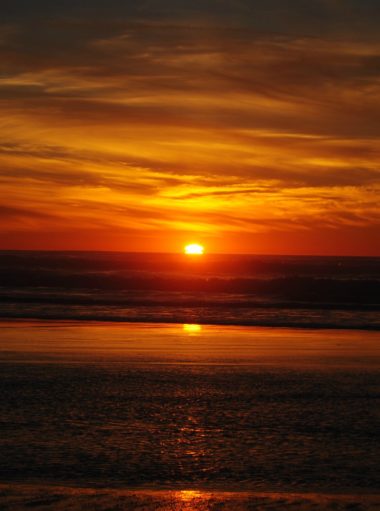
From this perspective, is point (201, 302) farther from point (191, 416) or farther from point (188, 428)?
point (188, 428)

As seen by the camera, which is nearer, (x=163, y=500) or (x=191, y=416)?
(x=163, y=500)

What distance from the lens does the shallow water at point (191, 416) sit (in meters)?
6.58

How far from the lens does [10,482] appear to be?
618cm

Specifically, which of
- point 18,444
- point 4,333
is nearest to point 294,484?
point 18,444

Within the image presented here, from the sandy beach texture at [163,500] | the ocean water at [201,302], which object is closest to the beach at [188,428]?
the sandy beach texture at [163,500]

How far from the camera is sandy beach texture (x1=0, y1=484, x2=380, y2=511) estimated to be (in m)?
5.60

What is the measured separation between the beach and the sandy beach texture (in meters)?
0.02

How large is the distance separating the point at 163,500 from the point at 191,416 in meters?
3.26

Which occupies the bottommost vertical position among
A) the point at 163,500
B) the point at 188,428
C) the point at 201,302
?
the point at 163,500

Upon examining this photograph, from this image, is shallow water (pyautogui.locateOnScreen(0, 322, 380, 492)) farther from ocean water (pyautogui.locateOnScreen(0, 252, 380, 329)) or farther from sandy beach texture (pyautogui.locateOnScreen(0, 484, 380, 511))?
ocean water (pyautogui.locateOnScreen(0, 252, 380, 329))

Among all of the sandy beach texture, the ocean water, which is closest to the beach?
the sandy beach texture

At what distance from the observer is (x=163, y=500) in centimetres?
580

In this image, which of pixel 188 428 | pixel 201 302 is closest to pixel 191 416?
pixel 188 428

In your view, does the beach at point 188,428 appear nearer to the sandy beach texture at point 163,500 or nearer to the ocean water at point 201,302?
the sandy beach texture at point 163,500
